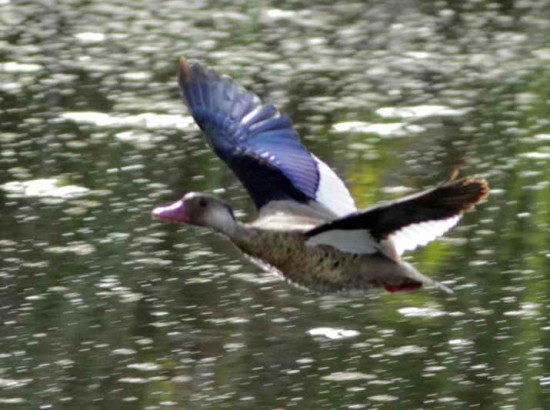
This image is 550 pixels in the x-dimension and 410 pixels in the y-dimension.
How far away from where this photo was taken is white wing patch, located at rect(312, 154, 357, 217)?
18.1ft

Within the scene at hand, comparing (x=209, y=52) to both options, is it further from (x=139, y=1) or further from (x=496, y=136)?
(x=496, y=136)

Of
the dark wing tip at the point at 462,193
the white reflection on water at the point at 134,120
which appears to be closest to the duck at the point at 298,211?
the dark wing tip at the point at 462,193

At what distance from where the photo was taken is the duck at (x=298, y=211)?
4.66 m

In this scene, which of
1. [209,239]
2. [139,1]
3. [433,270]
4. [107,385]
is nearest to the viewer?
[107,385]

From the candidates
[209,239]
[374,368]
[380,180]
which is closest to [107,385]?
[374,368]

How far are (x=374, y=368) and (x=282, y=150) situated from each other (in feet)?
3.05

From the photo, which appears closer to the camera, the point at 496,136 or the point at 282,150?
the point at 282,150

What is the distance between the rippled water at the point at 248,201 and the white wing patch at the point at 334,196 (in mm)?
542

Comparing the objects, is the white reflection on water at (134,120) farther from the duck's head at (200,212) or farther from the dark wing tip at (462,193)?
the dark wing tip at (462,193)

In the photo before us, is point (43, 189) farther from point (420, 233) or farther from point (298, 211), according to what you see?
point (420, 233)

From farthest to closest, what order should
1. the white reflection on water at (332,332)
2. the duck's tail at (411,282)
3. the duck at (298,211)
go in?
the white reflection on water at (332,332) → the duck's tail at (411,282) → the duck at (298,211)

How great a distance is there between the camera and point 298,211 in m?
5.52

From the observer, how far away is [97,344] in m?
5.80

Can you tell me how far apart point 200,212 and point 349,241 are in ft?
2.05
